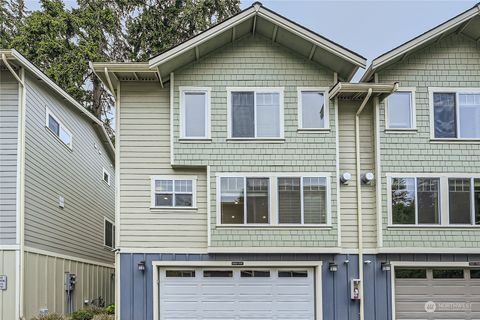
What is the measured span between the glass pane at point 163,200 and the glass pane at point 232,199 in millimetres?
1229

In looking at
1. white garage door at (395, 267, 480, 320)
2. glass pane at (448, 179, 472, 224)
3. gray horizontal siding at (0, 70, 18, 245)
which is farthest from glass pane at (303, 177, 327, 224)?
gray horizontal siding at (0, 70, 18, 245)

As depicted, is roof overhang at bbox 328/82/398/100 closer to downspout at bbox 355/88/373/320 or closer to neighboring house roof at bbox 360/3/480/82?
downspout at bbox 355/88/373/320

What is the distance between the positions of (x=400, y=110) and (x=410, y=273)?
13.1 ft

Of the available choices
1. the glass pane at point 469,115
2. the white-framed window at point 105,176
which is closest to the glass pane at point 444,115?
the glass pane at point 469,115

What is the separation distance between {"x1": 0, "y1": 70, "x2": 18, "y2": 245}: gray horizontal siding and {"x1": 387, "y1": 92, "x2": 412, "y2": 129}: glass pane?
8.96 m

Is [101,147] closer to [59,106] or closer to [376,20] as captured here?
[59,106]

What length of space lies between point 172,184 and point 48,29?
1499 centimetres

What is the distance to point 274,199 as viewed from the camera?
13.1 meters

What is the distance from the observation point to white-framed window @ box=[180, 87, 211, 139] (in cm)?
1323

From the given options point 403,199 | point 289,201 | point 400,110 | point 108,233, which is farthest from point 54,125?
point 403,199

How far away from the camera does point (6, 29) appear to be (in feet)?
85.1

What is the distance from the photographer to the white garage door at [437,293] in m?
13.3

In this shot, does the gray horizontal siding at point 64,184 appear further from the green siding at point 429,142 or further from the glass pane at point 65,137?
the green siding at point 429,142

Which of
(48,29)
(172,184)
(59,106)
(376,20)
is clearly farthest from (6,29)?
(376,20)
